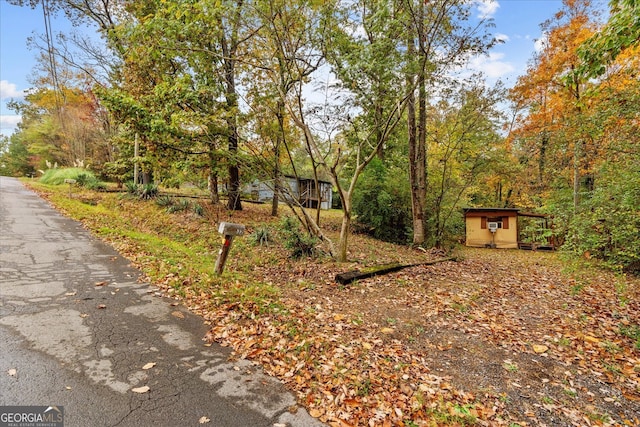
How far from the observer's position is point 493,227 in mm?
15719

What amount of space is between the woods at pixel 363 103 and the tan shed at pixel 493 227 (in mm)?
2824

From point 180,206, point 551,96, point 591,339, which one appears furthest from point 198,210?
point 551,96

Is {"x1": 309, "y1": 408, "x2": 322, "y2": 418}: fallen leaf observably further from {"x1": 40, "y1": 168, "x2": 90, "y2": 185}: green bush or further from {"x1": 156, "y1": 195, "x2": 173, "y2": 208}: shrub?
{"x1": 40, "y1": 168, "x2": 90, "y2": 185}: green bush

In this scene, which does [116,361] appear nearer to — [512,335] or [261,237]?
[512,335]

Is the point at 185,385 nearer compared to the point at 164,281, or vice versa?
the point at 185,385

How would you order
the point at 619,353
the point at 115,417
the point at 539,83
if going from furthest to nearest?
the point at 539,83, the point at 619,353, the point at 115,417

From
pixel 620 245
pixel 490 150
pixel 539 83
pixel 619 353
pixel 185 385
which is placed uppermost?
pixel 539 83

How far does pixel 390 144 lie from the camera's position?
13.1 metres

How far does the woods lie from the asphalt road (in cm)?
385

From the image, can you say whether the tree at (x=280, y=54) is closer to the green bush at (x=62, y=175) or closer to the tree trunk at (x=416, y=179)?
the tree trunk at (x=416, y=179)

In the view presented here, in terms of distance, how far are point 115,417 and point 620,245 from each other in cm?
738

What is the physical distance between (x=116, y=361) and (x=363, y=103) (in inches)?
248

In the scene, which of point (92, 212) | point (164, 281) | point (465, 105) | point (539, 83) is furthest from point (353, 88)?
point (539, 83)

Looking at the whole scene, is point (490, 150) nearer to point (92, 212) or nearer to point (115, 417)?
point (115, 417)
